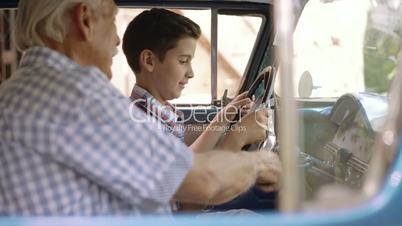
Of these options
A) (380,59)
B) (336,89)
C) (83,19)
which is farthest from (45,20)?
(336,89)

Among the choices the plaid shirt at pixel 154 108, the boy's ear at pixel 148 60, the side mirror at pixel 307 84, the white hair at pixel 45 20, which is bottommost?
the plaid shirt at pixel 154 108

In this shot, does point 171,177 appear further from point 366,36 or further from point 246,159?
point 366,36

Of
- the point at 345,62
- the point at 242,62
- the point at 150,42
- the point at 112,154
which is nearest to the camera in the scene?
the point at 112,154

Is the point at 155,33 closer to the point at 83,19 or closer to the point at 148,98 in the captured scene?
the point at 148,98

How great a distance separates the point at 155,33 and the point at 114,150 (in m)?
1.18

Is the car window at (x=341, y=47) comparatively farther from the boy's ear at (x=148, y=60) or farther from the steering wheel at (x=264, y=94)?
the boy's ear at (x=148, y=60)

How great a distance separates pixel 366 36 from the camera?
178 cm

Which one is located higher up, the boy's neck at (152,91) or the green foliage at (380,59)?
the green foliage at (380,59)

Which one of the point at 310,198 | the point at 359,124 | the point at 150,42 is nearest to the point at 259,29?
the point at 150,42

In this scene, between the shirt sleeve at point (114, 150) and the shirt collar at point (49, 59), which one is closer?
the shirt sleeve at point (114, 150)

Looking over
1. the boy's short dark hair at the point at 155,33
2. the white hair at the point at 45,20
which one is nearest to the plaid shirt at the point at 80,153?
the white hair at the point at 45,20

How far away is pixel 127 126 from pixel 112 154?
66 millimetres

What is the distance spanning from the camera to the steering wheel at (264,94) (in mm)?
2684

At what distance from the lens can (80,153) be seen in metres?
1.43
